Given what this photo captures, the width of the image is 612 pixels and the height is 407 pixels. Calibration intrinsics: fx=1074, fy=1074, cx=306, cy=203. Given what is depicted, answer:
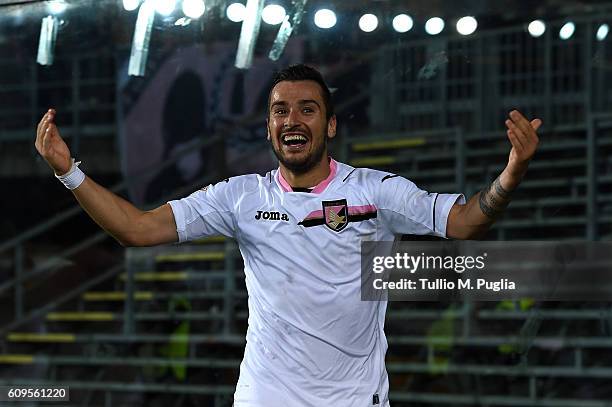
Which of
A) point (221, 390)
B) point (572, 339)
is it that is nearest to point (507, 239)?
point (572, 339)

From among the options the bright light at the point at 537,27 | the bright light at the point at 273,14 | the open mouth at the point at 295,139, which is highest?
the bright light at the point at 273,14

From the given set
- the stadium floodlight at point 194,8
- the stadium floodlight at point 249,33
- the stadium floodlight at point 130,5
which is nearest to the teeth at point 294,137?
the stadium floodlight at point 249,33

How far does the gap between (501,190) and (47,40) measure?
98.7 inches

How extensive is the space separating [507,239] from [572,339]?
1.51 feet

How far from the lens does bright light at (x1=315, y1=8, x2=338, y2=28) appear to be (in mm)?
3998

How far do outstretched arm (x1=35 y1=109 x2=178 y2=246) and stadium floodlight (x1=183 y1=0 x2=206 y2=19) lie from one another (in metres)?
1.50

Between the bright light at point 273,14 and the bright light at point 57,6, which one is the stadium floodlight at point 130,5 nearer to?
the bright light at point 57,6

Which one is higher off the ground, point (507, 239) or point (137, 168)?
point (137, 168)

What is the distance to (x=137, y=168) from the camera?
450cm

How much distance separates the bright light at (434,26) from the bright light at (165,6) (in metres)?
1.00

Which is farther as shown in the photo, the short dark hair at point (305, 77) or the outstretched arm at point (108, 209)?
the short dark hair at point (305, 77)

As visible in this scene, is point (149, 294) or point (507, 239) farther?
point (149, 294)

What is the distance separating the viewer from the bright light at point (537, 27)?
3861 mm

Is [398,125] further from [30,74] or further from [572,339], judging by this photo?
[30,74]
